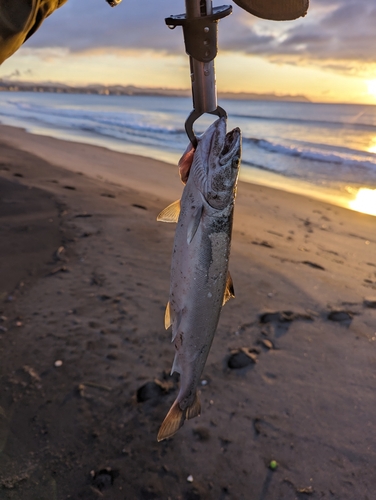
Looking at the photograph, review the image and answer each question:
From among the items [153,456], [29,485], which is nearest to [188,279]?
[153,456]

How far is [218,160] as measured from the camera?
2.29 meters

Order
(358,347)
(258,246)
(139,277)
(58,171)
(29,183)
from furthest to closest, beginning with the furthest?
(58,171) → (29,183) → (258,246) → (139,277) → (358,347)

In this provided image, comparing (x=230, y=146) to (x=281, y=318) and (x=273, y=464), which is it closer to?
(x=273, y=464)

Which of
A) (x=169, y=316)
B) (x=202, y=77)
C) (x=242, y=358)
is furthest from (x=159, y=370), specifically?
(x=202, y=77)

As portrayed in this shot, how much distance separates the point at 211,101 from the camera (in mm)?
1964

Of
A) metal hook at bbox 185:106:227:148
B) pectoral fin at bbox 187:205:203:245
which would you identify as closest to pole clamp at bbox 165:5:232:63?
metal hook at bbox 185:106:227:148

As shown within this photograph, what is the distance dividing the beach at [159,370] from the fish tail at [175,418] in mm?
670

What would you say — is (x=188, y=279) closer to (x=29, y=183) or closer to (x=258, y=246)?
(x=258, y=246)

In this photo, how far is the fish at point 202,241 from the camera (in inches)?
90.7

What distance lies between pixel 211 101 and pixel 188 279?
42.1 inches

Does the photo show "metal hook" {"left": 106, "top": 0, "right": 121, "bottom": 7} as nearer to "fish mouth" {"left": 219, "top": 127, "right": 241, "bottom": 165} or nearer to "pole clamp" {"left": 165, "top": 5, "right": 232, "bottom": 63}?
"pole clamp" {"left": 165, "top": 5, "right": 232, "bottom": 63}

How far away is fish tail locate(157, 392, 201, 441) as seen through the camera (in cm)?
277

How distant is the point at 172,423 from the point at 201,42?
7.85 ft

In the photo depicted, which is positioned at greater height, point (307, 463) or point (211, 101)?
point (211, 101)
